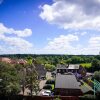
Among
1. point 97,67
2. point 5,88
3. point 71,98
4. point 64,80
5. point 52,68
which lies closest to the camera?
point 5,88

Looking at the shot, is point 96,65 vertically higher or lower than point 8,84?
higher

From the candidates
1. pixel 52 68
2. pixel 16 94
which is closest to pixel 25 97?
pixel 16 94

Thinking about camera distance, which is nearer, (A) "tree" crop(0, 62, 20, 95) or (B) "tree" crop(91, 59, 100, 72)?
(A) "tree" crop(0, 62, 20, 95)

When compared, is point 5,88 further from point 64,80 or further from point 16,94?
point 64,80

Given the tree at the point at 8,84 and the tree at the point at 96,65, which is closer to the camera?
the tree at the point at 8,84

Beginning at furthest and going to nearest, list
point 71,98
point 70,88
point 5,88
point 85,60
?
point 85,60
point 70,88
point 71,98
point 5,88

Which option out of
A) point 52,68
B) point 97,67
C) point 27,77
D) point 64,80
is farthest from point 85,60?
point 27,77

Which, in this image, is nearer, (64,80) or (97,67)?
(64,80)

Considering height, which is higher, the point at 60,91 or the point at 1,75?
the point at 1,75

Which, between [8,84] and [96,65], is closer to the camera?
[8,84]
